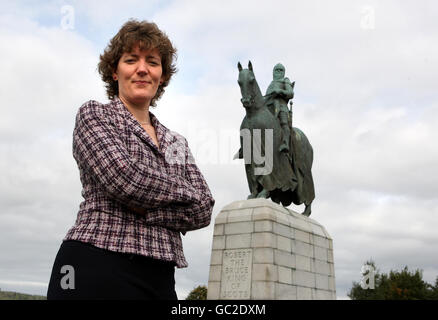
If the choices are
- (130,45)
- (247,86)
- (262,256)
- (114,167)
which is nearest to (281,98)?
(247,86)

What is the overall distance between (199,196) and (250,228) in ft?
31.9

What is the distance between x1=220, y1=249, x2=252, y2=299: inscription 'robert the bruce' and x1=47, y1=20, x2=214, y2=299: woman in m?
9.22

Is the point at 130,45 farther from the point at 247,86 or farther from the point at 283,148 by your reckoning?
the point at 283,148

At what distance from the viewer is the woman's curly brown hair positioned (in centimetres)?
277

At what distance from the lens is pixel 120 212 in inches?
96.1

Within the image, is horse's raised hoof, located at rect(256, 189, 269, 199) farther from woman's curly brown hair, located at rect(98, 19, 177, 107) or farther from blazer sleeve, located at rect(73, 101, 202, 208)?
blazer sleeve, located at rect(73, 101, 202, 208)

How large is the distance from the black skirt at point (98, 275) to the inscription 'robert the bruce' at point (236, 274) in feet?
31.5

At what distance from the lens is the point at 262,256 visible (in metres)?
A: 11.8

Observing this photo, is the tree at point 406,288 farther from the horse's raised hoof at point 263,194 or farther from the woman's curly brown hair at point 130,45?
the woman's curly brown hair at point 130,45

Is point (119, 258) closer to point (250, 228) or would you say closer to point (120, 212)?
point (120, 212)

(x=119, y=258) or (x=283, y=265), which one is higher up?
(x=283, y=265)

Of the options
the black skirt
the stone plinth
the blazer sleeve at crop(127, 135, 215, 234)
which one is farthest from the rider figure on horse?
the black skirt
